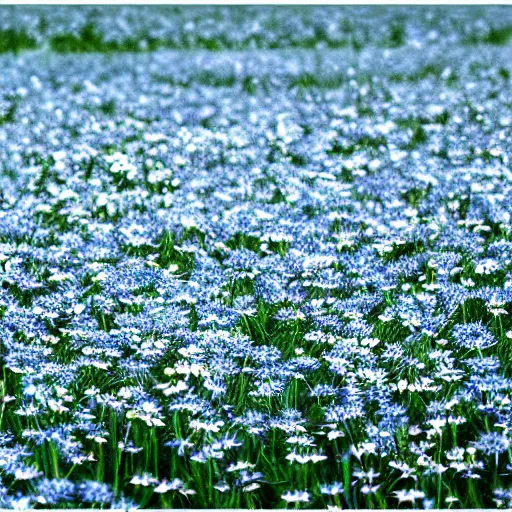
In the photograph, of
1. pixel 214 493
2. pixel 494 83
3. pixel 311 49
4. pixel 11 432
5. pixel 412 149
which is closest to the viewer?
pixel 214 493

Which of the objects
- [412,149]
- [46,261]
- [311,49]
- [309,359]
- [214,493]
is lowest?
[214,493]

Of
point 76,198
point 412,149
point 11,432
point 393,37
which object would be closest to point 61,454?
point 11,432

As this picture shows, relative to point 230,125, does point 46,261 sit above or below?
below

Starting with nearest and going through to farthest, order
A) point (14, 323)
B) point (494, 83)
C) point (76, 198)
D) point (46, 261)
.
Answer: point (14, 323) < point (46, 261) < point (76, 198) < point (494, 83)

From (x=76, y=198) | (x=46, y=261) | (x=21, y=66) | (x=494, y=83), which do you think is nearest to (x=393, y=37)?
(x=494, y=83)

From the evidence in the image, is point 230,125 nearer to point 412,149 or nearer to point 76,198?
point 412,149

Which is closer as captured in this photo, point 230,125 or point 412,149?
point 412,149

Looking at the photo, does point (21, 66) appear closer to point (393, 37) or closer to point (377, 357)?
point (393, 37)
